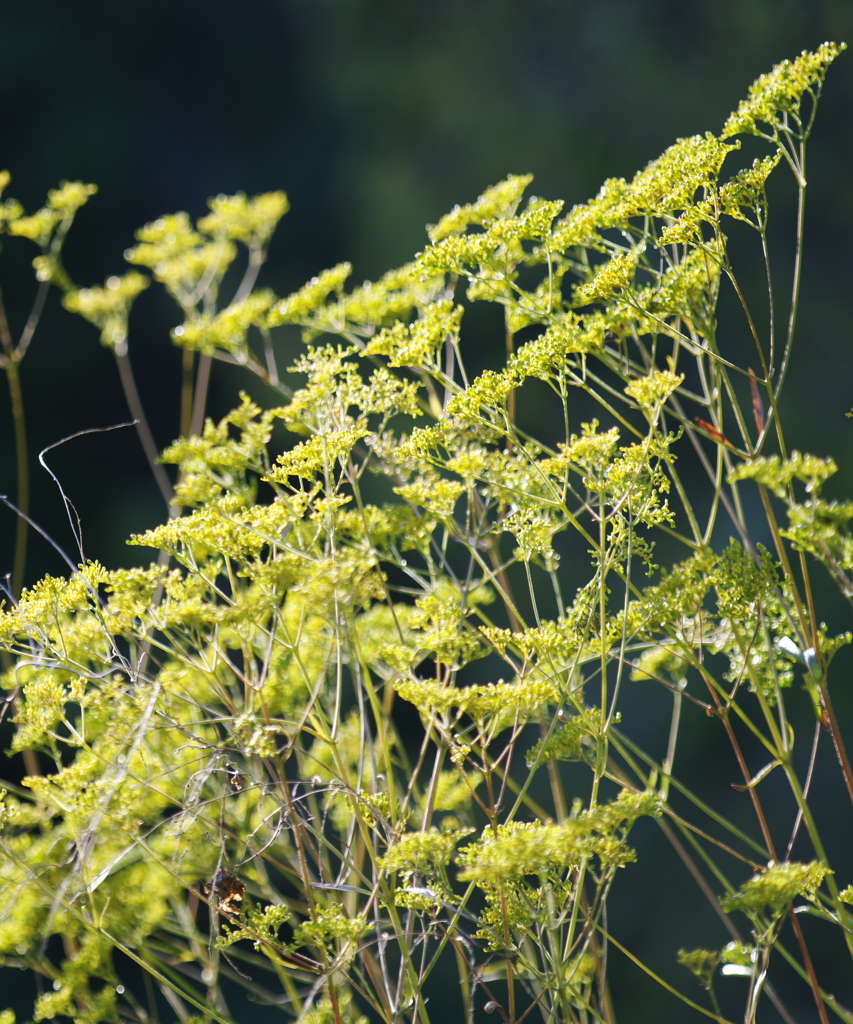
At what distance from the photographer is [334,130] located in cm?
334

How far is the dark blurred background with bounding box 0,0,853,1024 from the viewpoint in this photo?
9.95ft

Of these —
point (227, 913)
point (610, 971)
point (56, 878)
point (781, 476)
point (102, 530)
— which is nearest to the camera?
point (781, 476)

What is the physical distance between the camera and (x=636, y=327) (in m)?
0.68

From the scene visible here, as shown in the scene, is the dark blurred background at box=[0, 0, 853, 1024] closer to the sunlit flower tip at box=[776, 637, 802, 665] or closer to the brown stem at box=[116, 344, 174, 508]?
the brown stem at box=[116, 344, 174, 508]

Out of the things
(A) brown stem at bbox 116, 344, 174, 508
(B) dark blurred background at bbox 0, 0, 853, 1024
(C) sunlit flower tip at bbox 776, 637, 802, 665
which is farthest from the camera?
(B) dark blurred background at bbox 0, 0, 853, 1024

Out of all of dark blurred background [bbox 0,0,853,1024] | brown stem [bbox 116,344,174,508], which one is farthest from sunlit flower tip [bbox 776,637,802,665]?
dark blurred background [bbox 0,0,853,1024]

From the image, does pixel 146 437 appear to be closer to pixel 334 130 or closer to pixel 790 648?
pixel 790 648

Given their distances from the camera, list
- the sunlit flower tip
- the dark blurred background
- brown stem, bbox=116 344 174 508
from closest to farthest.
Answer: the sunlit flower tip < brown stem, bbox=116 344 174 508 < the dark blurred background

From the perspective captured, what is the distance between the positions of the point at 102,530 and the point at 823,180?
2777 mm

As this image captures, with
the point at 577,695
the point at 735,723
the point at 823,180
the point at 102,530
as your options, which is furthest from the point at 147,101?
the point at 577,695

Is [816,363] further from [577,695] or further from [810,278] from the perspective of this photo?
[577,695]

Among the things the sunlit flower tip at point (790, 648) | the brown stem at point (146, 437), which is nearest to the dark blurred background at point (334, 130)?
the brown stem at point (146, 437)

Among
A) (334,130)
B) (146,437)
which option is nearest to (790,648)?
(146,437)

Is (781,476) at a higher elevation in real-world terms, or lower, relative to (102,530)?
lower
